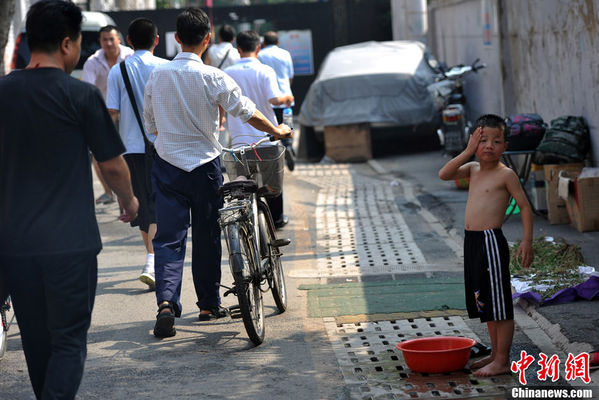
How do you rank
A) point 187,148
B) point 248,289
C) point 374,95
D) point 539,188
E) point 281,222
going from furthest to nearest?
point 374,95
point 281,222
point 539,188
point 187,148
point 248,289

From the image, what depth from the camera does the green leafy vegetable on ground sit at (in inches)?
254

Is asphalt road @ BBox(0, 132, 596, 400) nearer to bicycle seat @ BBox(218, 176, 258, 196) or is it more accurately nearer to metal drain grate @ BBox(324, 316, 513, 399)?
metal drain grate @ BBox(324, 316, 513, 399)

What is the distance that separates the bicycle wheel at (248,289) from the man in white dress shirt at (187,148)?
Result: 44 centimetres

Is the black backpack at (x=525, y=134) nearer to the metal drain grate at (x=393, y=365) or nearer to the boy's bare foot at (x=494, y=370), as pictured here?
the metal drain grate at (x=393, y=365)

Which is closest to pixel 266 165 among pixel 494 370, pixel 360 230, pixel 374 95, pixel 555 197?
pixel 494 370

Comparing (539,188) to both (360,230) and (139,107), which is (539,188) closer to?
(360,230)

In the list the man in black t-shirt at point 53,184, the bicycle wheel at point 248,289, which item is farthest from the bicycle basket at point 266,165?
the man in black t-shirt at point 53,184

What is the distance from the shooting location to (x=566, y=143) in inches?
362

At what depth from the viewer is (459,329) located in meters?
5.77

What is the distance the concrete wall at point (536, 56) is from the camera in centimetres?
931

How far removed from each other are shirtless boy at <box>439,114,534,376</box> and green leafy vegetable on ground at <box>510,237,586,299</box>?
4.31ft

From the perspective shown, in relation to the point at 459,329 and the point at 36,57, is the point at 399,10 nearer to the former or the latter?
the point at 459,329

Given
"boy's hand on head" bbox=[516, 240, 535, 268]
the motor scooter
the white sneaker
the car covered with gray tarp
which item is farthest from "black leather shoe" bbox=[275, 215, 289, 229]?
the car covered with gray tarp

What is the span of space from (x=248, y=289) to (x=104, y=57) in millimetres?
4548
